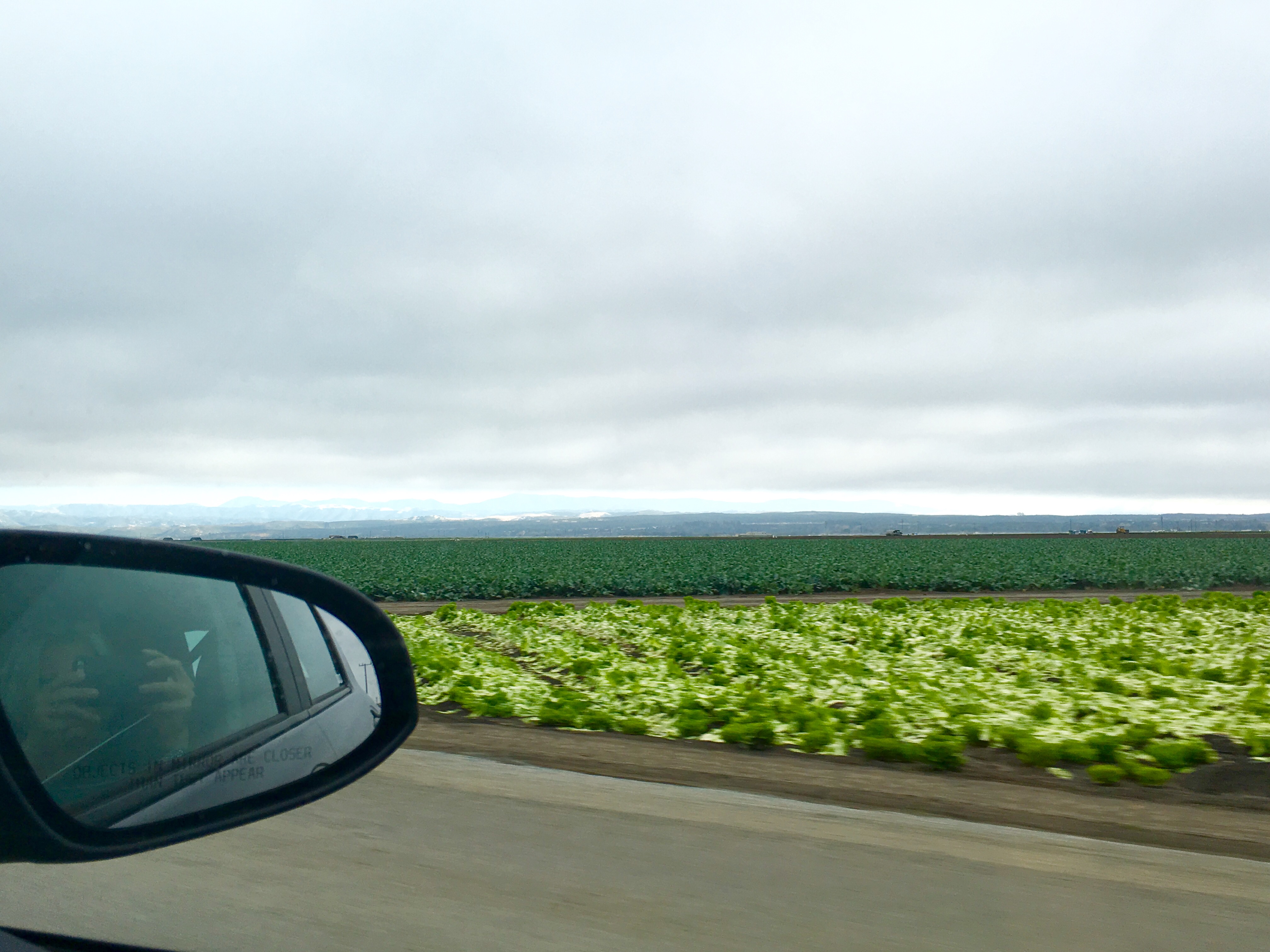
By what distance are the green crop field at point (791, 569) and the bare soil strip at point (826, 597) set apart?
743 mm

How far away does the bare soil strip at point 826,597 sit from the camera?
2802 cm

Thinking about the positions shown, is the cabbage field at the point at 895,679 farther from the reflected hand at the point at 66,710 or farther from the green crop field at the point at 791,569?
the green crop field at the point at 791,569

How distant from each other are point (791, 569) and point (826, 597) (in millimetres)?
7378

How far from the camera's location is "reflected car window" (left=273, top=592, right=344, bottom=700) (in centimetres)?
315

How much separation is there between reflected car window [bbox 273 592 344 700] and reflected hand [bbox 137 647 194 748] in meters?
0.81

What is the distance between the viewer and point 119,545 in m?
2.21

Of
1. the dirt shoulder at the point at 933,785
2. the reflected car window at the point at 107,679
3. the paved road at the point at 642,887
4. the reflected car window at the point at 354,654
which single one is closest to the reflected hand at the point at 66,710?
the reflected car window at the point at 107,679

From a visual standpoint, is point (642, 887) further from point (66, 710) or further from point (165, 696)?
point (66, 710)

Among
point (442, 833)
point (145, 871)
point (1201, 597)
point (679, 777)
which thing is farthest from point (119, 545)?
point (1201, 597)

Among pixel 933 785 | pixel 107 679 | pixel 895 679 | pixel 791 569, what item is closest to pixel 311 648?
pixel 107 679

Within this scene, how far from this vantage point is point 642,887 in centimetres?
358

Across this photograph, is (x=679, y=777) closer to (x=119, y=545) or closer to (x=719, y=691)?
(x=719, y=691)

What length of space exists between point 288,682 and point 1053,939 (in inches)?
109

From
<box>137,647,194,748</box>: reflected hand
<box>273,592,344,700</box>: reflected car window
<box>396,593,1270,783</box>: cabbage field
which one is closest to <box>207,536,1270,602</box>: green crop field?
<box>396,593,1270,783</box>: cabbage field
